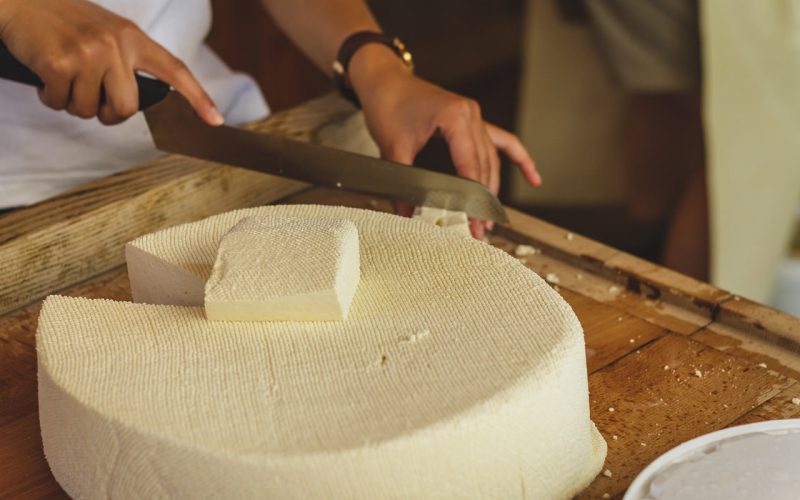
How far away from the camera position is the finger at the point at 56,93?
4.12 feet

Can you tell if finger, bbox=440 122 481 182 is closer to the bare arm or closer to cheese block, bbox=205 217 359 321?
the bare arm

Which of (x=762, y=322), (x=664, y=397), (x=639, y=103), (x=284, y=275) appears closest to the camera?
(x=284, y=275)

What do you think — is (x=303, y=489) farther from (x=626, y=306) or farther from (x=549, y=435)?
(x=626, y=306)

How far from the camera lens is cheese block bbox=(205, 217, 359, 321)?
37.3 inches

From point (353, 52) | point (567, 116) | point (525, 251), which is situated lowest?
point (567, 116)

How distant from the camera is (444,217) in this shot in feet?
4.18

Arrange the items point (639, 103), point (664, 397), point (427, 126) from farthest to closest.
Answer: point (639, 103), point (427, 126), point (664, 397)

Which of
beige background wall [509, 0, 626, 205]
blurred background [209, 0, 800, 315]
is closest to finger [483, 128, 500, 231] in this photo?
blurred background [209, 0, 800, 315]

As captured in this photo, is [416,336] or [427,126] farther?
[427,126]

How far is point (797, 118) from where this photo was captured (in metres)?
2.57

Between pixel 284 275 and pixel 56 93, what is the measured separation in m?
0.45

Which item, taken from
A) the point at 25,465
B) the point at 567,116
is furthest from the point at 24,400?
the point at 567,116

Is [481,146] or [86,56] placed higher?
[86,56]

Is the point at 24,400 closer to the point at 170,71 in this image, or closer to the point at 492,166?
the point at 170,71
